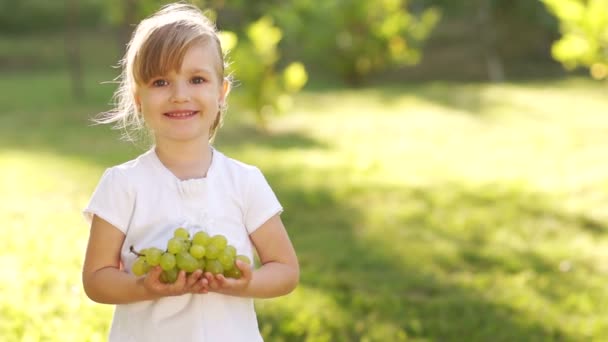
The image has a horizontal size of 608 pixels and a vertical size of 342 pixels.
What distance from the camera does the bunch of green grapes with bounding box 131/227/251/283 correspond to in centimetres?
222

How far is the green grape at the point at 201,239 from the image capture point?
2.25 metres

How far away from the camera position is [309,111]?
13914mm

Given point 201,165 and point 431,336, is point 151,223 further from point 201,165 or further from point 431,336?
point 431,336

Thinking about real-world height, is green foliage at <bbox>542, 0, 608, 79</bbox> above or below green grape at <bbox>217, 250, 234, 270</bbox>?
above

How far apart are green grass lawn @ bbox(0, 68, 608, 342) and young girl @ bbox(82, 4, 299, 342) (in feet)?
5.58

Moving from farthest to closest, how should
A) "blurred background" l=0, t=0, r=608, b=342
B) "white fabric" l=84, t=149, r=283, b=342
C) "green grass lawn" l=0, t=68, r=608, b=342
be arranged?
"blurred background" l=0, t=0, r=608, b=342
"green grass lawn" l=0, t=68, r=608, b=342
"white fabric" l=84, t=149, r=283, b=342

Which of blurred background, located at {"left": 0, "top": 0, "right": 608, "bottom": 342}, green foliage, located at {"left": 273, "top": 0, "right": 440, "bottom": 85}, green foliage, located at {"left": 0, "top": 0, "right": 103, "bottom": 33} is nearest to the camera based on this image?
blurred background, located at {"left": 0, "top": 0, "right": 608, "bottom": 342}

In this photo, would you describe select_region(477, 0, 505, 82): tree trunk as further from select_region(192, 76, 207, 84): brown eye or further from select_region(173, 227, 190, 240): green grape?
A: select_region(173, 227, 190, 240): green grape

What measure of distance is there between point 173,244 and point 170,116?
1.48 ft

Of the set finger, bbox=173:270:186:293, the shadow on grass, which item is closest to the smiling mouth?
finger, bbox=173:270:186:293

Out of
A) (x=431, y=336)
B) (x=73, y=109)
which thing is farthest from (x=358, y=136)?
(x=431, y=336)

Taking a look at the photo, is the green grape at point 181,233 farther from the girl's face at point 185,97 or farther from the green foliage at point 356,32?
the green foliage at point 356,32

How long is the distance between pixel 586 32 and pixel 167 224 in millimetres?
5328

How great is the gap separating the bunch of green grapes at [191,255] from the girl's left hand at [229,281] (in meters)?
0.02
